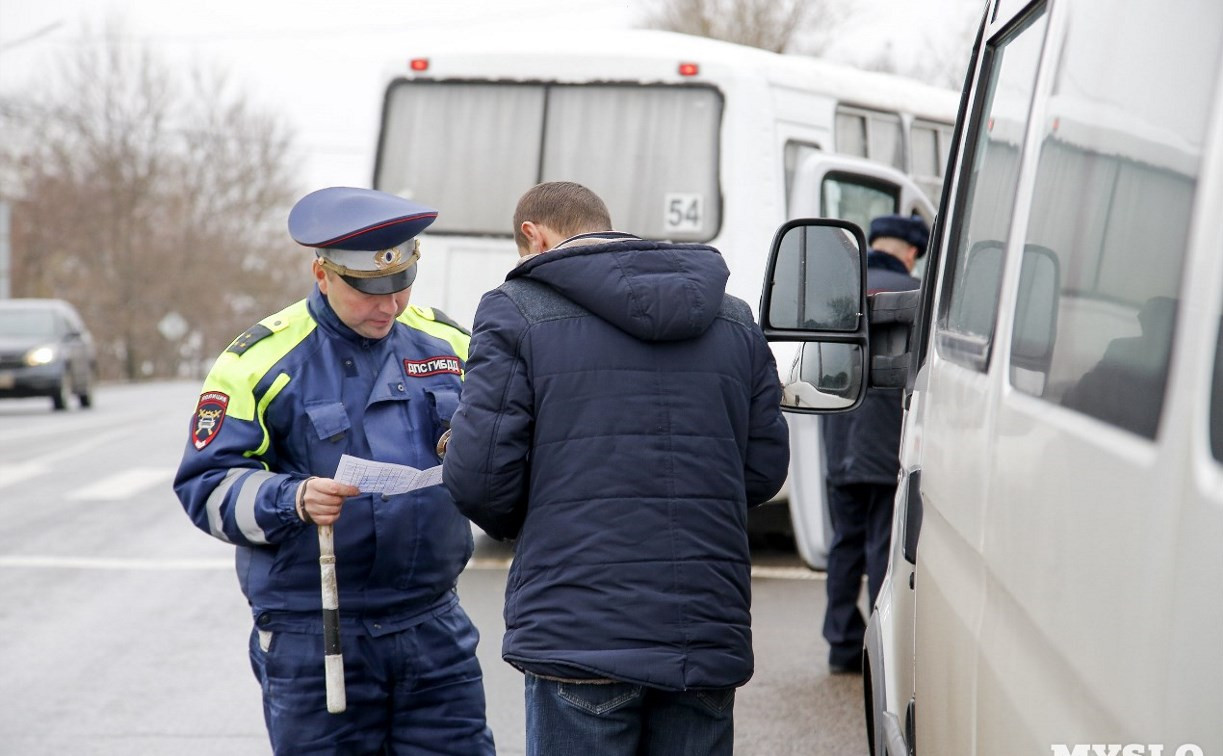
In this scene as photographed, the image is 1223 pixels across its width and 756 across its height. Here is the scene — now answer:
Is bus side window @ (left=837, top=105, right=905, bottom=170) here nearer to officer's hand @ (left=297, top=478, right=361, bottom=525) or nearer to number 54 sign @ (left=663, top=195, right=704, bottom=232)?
number 54 sign @ (left=663, top=195, right=704, bottom=232)

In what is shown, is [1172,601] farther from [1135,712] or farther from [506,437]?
[506,437]

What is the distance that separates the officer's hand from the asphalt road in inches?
100

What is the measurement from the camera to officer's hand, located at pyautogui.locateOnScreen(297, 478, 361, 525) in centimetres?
305

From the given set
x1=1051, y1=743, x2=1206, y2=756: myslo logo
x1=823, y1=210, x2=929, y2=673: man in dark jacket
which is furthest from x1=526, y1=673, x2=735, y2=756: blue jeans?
x1=823, y1=210, x2=929, y2=673: man in dark jacket

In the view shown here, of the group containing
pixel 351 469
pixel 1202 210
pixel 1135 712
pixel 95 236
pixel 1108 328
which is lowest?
pixel 95 236

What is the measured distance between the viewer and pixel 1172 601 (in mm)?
1282

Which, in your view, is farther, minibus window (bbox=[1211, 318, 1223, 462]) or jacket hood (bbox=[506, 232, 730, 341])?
jacket hood (bbox=[506, 232, 730, 341])

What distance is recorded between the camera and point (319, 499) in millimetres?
3049

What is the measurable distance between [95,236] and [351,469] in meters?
56.7

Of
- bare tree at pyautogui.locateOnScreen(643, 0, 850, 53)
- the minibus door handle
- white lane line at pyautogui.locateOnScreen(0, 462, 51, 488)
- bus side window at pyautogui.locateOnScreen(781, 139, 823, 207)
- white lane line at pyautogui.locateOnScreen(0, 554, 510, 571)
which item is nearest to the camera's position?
the minibus door handle

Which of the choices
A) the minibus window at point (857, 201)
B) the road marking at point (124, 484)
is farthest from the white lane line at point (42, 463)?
the minibus window at point (857, 201)

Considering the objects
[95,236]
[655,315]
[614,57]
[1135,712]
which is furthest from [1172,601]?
[95,236]

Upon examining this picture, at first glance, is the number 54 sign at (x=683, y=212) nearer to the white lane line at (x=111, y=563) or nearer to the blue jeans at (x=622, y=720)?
the white lane line at (x=111, y=563)

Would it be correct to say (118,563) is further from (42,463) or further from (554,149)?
(42,463)
